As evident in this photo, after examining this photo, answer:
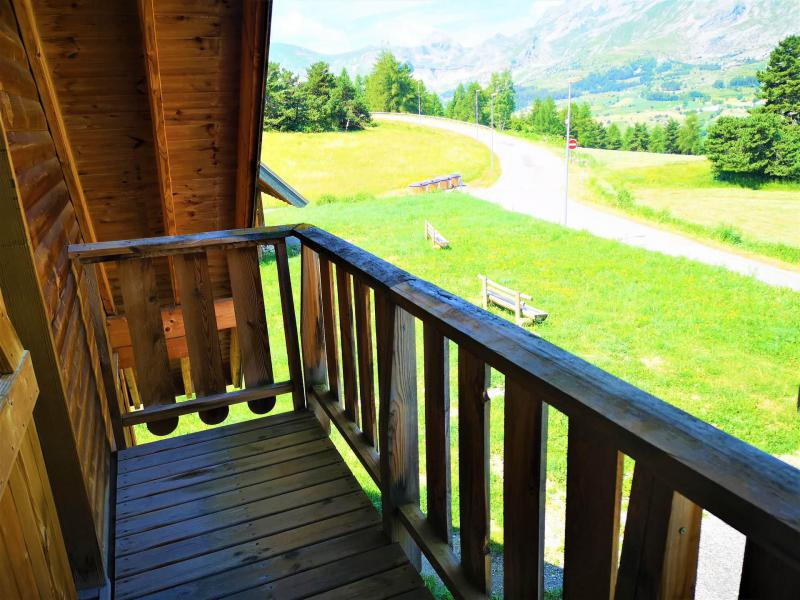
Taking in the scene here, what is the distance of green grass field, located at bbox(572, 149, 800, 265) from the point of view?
2217 centimetres

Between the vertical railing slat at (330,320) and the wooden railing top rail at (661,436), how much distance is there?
3.31 ft

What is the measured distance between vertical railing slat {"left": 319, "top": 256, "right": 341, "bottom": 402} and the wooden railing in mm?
293

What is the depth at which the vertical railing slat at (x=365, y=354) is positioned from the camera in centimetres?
185

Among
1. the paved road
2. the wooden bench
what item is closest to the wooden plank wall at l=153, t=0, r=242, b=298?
the wooden bench

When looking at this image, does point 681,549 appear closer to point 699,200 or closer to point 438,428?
→ point 438,428

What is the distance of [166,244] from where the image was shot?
2.28m

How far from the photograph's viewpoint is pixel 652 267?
17953mm

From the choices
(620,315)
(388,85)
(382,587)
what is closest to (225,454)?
(382,587)

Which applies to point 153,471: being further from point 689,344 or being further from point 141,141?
point 689,344

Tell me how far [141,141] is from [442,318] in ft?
8.87

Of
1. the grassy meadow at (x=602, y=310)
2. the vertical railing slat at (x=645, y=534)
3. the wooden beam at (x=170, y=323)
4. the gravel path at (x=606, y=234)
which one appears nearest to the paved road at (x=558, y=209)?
the gravel path at (x=606, y=234)

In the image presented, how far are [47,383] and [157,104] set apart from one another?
1.81 metres

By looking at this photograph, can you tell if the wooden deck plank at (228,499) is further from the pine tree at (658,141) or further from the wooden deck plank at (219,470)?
the pine tree at (658,141)

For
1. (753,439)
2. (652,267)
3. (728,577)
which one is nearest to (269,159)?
(652,267)
